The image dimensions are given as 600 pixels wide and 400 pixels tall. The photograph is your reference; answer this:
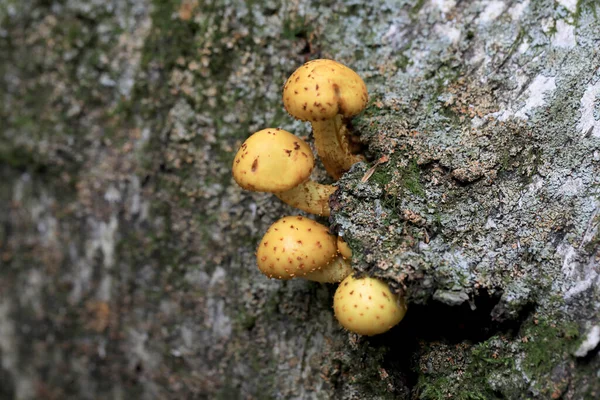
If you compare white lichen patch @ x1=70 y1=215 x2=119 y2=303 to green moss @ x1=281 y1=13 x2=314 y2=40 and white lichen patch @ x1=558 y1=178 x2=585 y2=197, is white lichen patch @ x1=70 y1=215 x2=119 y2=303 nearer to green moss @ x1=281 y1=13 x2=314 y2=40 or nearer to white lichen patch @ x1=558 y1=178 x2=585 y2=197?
green moss @ x1=281 y1=13 x2=314 y2=40

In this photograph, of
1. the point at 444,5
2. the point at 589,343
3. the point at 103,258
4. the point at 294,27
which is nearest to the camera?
the point at 589,343

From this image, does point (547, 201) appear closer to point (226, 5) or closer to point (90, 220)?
point (226, 5)

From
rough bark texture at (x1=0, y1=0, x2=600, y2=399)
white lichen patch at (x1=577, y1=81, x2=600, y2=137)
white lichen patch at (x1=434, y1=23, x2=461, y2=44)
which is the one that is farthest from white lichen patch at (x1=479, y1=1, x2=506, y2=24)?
white lichen patch at (x1=577, y1=81, x2=600, y2=137)

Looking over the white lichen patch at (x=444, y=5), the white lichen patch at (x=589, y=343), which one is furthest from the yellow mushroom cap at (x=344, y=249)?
the white lichen patch at (x=444, y=5)

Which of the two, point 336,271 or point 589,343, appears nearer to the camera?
point 589,343

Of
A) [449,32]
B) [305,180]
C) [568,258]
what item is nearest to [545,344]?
[568,258]

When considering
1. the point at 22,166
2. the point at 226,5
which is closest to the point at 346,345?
the point at 226,5

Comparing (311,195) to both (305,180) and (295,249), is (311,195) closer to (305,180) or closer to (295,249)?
(305,180)
